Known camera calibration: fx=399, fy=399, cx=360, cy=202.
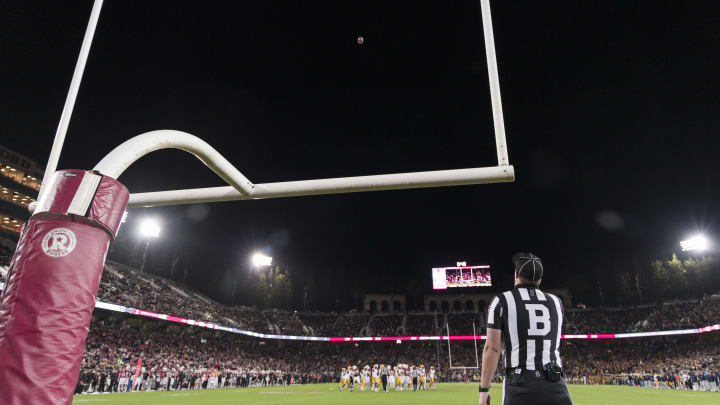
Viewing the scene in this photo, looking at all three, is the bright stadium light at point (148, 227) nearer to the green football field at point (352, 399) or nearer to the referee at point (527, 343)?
the green football field at point (352, 399)

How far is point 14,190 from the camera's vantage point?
40375mm

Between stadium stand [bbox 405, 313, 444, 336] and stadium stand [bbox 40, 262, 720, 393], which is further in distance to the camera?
stadium stand [bbox 405, 313, 444, 336]

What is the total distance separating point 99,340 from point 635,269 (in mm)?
67265

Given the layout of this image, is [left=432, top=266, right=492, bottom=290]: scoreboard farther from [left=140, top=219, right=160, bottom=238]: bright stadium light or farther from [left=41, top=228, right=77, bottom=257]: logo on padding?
[left=41, top=228, right=77, bottom=257]: logo on padding

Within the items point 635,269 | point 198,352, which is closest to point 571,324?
point 635,269

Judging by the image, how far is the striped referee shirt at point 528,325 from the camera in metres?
3.01

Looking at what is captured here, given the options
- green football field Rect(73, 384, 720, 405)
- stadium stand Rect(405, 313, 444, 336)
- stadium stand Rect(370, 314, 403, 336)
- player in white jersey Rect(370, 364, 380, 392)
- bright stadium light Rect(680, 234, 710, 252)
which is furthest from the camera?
stadium stand Rect(370, 314, 403, 336)

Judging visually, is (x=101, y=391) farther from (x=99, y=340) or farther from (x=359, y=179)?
(x=359, y=179)

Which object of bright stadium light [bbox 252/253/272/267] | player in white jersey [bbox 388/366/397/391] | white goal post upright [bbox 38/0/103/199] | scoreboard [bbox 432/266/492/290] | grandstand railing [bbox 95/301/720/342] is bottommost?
player in white jersey [bbox 388/366/397/391]

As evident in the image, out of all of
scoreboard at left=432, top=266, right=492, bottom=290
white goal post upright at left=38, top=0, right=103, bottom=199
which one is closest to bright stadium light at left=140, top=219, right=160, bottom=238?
scoreboard at left=432, top=266, right=492, bottom=290

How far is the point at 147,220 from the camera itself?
38312mm

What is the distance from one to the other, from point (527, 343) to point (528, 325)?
13 centimetres

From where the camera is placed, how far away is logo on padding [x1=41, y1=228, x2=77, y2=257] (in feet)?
5.72

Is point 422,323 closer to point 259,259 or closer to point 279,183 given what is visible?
point 259,259
